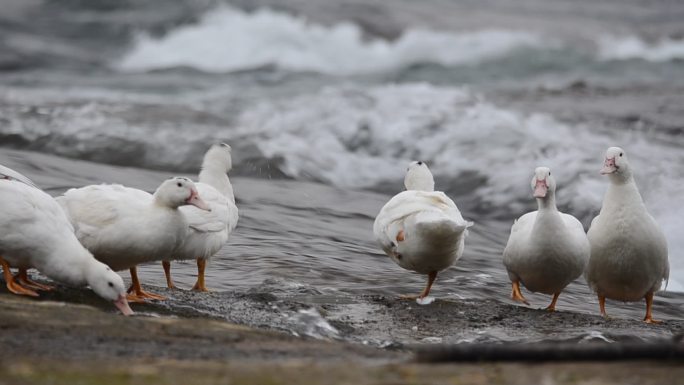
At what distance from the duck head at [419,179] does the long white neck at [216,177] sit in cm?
146

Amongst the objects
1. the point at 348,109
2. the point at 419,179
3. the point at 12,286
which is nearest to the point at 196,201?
the point at 12,286

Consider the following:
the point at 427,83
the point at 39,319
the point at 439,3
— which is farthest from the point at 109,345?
the point at 439,3

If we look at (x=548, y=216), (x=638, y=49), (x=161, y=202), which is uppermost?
→ (x=638, y=49)

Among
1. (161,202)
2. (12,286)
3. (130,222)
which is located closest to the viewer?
(12,286)

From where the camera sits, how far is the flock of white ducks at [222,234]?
6.34 metres

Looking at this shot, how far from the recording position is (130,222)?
6.85 m

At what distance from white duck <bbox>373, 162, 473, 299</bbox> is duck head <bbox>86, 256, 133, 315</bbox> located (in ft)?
7.34

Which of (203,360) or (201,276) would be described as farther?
(201,276)

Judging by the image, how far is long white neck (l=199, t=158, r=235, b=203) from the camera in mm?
8703

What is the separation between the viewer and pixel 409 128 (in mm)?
18219

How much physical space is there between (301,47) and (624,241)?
2139 cm

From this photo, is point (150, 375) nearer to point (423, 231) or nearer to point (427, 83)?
point (423, 231)

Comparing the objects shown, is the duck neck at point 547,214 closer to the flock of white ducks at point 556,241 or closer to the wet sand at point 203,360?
the flock of white ducks at point 556,241

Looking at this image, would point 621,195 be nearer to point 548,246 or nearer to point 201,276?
point 548,246
